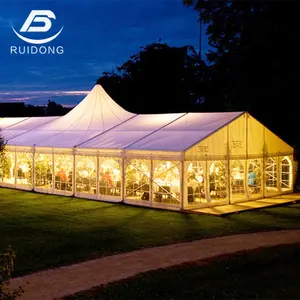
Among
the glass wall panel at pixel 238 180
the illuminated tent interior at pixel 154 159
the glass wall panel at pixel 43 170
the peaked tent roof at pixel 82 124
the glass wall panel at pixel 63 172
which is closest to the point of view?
the illuminated tent interior at pixel 154 159

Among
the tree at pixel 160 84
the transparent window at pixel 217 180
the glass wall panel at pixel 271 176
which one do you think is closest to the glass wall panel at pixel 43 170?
the transparent window at pixel 217 180

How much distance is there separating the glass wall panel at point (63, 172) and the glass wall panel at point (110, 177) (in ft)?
5.41

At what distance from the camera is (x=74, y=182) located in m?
19.1

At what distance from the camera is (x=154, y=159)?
1648 centimetres

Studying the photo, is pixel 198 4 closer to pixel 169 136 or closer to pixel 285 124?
pixel 169 136

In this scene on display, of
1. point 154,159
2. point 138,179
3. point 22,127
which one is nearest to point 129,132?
point 138,179

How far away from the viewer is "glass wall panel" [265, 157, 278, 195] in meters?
19.2

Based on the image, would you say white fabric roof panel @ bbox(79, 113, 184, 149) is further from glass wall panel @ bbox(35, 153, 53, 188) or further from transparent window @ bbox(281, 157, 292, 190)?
transparent window @ bbox(281, 157, 292, 190)

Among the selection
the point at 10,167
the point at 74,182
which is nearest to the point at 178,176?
the point at 74,182

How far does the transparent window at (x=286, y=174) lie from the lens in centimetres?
1998

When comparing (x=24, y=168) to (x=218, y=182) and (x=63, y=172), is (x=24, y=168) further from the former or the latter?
(x=218, y=182)

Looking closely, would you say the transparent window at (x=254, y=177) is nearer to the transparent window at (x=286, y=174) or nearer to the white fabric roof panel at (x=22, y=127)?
the transparent window at (x=286, y=174)

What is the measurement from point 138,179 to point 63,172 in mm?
3921

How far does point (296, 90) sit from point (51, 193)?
33.3 feet
